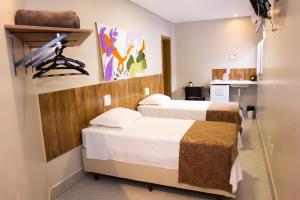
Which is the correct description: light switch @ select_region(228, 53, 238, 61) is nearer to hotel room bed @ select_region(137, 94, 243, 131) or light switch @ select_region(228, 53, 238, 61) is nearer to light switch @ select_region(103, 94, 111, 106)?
hotel room bed @ select_region(137, 94, 243, 131)

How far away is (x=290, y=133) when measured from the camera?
5.23 feet

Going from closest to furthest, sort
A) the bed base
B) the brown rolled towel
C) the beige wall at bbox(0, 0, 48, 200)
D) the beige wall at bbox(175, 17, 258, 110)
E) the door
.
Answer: the beige wall at bbox(0, 0, 48, 200) < the brown rolled towel < the bed base < the beige wall at bbox(175, 17, 258, 110) < the door

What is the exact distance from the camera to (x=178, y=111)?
3740mm

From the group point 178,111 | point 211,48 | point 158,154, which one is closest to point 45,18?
point 158,154

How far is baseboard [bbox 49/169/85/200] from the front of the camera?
2389 millimetres

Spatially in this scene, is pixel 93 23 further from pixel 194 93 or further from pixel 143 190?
pixel 194 93

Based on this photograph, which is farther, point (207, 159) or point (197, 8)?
point (197, 8)

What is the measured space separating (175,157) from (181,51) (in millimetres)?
4583

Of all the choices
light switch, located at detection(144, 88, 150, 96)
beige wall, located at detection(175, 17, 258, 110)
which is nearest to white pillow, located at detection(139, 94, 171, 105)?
light switch, located at detection(144, 88, 150, 96)

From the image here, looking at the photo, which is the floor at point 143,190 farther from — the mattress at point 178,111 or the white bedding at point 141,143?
the mattress at point 178,111

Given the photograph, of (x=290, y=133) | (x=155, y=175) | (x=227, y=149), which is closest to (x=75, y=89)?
(x=155, y=175)

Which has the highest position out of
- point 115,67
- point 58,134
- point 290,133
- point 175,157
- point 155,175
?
point 115,67

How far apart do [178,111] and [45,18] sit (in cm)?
263

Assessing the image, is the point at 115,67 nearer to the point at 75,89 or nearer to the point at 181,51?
the point at 75,89
